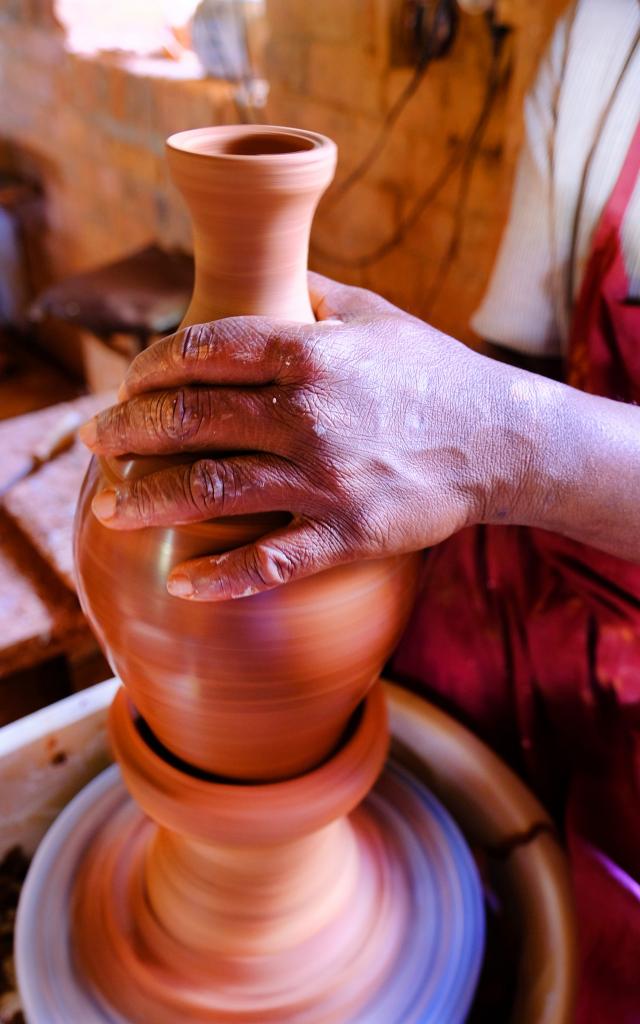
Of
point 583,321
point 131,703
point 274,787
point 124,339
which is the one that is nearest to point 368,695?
point 274,787

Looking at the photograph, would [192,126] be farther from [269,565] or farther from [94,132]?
[269,565]

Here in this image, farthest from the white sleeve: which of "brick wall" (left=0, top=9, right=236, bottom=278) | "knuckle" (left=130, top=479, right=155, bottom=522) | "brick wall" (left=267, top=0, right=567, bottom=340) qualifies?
"brick wall" (left=0, top=9, right=236, bottom=278)

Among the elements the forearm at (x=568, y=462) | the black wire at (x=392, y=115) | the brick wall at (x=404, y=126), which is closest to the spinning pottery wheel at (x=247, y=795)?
the forearm at (x=568, y=462)

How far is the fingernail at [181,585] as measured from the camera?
2.05 feet

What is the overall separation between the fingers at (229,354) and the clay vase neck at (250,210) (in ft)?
0.26

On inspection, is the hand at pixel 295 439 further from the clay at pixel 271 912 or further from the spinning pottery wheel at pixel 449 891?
the spinning pottery wheel at pixel 449 891

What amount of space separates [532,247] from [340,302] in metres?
0.49

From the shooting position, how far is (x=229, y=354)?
0.59m

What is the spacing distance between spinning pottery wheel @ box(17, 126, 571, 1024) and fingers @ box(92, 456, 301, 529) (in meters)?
0.02

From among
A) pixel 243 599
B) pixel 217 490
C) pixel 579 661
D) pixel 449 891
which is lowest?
pixel 449 891

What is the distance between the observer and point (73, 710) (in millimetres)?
1051

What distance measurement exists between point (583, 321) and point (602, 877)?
0.66 meters

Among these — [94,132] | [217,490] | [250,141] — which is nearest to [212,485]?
[217,490]

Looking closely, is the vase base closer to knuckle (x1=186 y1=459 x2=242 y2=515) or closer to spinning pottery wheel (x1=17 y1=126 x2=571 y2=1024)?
spinning pottery wheel (x1=17 y1=126 x2=571 y2=1024)
